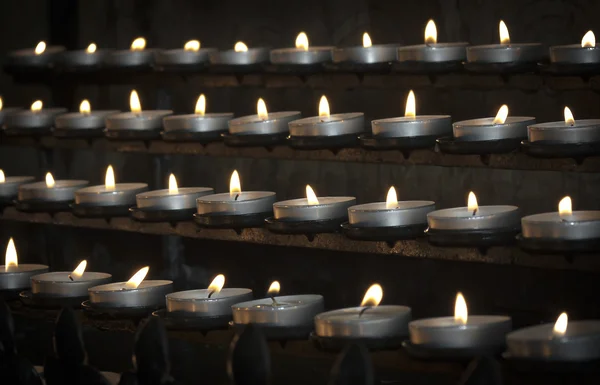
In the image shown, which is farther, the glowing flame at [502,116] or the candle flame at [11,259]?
the candle flame at [11,259]

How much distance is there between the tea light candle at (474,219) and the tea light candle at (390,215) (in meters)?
0.06

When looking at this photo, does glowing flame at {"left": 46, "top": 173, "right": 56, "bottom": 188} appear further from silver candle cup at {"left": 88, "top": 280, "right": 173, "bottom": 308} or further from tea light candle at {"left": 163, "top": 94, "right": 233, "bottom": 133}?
silver candle cup at {"left": 88, "top": 280, "right": 173, "bottom": 308}

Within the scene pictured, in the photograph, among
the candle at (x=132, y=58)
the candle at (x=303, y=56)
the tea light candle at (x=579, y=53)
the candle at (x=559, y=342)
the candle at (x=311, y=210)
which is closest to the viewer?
the candle at (x=559, y=342)

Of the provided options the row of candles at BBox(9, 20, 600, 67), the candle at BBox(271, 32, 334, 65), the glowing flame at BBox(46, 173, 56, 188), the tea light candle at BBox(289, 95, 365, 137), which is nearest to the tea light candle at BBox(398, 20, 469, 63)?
the row of candles at BBox(9, 20, 600, 67)

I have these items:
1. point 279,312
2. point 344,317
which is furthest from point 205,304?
point 344,317

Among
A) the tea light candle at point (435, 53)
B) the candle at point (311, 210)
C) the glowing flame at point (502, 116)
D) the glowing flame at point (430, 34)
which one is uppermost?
the glowing flame at point (430, 34)

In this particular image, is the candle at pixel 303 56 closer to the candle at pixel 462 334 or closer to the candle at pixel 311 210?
the candle at pixel 311 210

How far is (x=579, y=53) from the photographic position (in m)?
1.91

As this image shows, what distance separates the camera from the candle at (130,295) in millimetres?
2072

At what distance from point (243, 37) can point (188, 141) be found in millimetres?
576

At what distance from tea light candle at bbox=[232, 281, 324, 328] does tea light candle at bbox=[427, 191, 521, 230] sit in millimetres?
227

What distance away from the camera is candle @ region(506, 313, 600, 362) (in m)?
1.51

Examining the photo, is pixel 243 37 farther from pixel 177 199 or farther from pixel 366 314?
pixel 366 314

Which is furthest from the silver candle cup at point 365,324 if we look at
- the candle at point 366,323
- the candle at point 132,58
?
the candle at point 132,58
